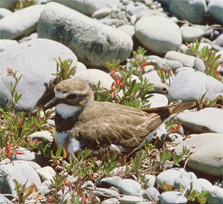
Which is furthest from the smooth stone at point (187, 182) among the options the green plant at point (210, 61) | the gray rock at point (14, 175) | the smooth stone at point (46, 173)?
the green plant at point (210, 61)

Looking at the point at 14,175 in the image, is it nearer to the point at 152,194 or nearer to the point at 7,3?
the point at 152,194

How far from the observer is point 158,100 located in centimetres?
702

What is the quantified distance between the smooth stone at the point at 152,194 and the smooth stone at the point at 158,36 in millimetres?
4337

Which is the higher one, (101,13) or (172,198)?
(101,13)

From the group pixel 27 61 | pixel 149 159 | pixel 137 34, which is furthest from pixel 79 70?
pixel 149 159

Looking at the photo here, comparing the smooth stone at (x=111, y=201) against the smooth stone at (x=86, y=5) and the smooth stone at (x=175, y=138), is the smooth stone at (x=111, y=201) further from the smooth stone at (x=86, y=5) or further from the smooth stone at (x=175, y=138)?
the smooth stone at (x=86, y=5)

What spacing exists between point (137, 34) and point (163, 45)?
1.95 ft

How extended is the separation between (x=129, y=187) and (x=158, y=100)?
251cm

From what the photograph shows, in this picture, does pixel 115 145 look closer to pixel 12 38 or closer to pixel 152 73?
pixel 152 73

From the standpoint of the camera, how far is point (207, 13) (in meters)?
9.62

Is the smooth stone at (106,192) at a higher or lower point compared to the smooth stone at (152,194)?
lower

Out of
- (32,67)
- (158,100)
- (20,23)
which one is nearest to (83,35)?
A: (32,67)

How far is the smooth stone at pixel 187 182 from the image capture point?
468 centimetres

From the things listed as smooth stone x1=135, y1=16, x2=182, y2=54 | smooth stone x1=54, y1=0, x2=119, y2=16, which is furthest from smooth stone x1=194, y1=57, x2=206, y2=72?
smooth stone x1=54, y1=0, x2=119, y2=16
